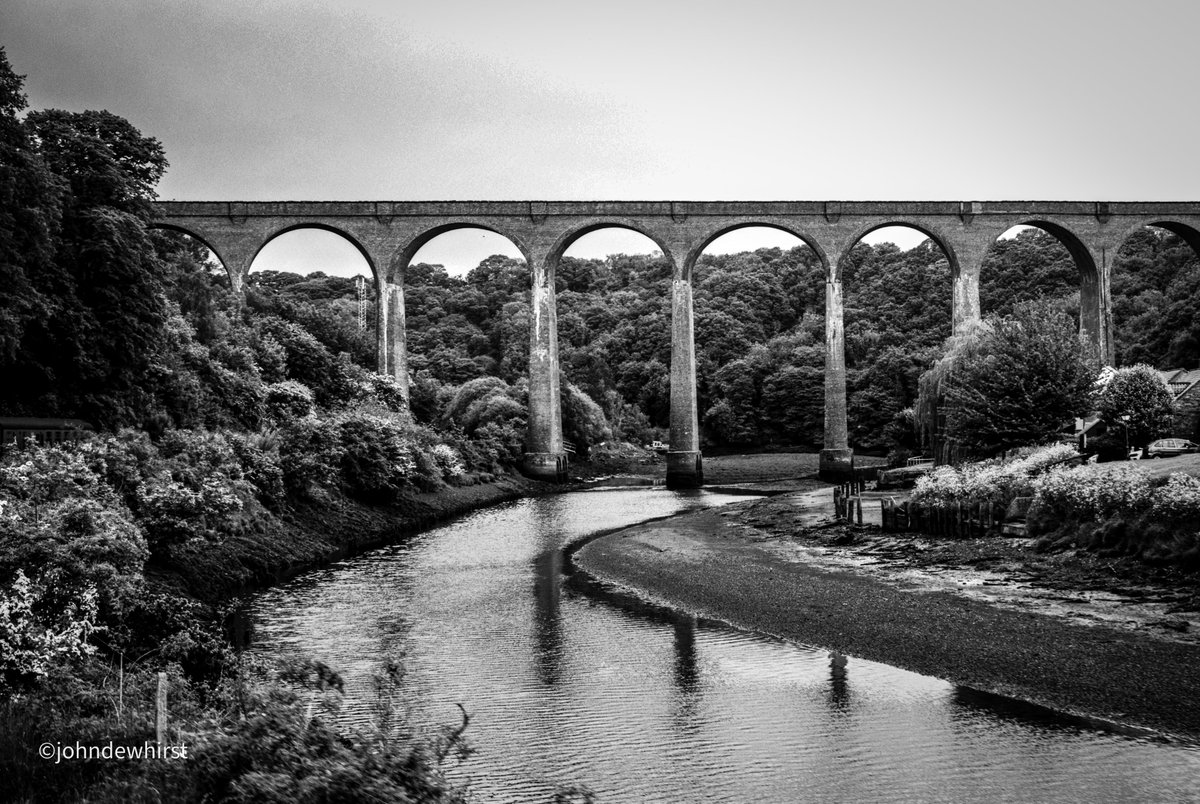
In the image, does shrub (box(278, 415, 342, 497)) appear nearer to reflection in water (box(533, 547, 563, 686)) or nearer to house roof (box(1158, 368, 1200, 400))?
reflection in water (box(533, 547, 563, 686))

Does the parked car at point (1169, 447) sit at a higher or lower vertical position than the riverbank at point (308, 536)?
higher

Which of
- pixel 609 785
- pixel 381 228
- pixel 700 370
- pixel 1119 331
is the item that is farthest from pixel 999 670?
pixel 700 370

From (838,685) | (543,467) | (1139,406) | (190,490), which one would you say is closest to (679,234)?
(543,467)

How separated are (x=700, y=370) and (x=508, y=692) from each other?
6334 cm

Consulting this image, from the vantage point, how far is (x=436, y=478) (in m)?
35.5

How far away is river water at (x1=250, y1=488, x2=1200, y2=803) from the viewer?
844 centimetres

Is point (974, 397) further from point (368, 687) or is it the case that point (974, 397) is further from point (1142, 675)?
point (368, 687)

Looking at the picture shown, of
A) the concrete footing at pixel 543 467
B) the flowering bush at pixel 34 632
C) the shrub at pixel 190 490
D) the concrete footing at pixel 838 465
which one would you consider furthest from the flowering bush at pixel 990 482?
the concrete footing at pixel 543 467

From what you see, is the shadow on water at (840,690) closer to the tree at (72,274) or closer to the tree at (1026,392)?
the tree at (72,274)

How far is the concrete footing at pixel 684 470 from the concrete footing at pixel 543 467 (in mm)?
5594

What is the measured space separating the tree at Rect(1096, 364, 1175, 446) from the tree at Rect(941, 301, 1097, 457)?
0.89 meters

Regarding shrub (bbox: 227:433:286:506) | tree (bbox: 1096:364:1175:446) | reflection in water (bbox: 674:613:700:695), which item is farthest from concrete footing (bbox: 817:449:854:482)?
reflection in water (bbox: 674:613:700:695)

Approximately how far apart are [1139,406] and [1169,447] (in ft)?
5.24

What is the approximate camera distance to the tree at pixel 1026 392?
26.9 meters
